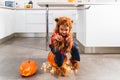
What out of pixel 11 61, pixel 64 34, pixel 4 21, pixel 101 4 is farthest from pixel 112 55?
pixel 4 21

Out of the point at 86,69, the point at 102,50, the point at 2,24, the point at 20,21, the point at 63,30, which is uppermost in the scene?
the point at 20,21

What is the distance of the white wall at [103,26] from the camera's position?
291 cm

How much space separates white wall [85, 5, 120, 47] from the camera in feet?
9.55

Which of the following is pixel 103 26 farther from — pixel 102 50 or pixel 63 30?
pixel 63 30

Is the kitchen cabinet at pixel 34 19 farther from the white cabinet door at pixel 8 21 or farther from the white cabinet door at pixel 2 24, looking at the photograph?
the white cabinet door at pixel 2 24

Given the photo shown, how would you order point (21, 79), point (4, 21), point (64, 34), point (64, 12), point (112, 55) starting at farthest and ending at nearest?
point (64, 12), point (4, 21), point (112, 55), point (64, 34), point (21, 79)

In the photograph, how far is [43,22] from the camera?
546cm

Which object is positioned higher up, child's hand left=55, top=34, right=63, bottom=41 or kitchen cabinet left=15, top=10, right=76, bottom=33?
kitchen cabinet left=15, top=10, right=76, bottom=33

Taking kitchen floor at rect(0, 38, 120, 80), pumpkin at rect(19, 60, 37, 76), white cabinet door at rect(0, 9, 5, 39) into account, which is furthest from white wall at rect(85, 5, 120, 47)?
white cabinet door at rect(0, 9, 5, 39)

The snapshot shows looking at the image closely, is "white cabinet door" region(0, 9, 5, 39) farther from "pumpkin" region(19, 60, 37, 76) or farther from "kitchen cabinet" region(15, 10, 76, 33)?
"pumpkin" region(19, 60, 37, 76)

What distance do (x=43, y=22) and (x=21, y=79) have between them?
3.76 meters

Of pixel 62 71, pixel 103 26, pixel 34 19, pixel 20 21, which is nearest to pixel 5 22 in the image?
pixel 20 21

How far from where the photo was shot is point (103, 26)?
2945 mm

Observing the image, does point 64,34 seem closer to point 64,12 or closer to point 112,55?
point 112,55
